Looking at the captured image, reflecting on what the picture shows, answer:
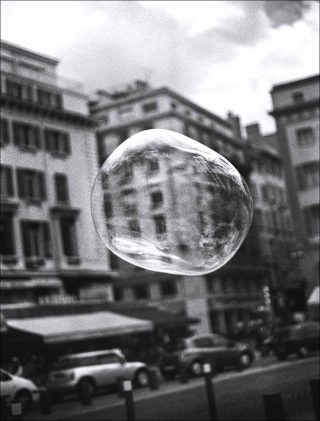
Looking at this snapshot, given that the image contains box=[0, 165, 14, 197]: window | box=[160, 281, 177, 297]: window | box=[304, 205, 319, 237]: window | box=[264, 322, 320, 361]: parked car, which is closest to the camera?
box=[304, 205, 319, 237]: window

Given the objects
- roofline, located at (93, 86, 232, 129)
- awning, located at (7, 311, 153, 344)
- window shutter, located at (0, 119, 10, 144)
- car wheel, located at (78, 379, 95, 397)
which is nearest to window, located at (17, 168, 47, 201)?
window shutter, located at (0, 119, 10, 144)

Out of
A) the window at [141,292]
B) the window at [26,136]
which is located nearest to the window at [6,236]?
the window at [26,136]

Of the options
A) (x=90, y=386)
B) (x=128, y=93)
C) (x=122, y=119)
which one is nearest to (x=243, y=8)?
(x=90, y=386)

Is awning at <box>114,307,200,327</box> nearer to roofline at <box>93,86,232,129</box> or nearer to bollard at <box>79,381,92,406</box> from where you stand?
bollard at <box>79,381,92,406</box>

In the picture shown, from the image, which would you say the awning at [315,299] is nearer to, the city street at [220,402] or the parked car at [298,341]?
the city street at [220,402]

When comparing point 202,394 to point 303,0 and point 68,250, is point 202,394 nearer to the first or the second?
point 303,0
